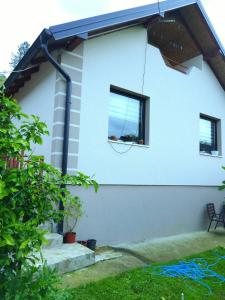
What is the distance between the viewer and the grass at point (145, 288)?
3803mm

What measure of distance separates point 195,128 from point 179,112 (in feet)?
2.90

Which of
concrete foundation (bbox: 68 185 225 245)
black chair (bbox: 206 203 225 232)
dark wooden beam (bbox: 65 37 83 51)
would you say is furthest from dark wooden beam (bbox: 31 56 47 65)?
black chair (bbox: 206 203 225 232)

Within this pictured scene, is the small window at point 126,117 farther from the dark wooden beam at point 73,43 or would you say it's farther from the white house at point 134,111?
the dark wooden beam at point 73,43

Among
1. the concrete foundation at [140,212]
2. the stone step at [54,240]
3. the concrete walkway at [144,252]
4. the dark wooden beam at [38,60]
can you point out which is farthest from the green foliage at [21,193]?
the dark wooden beam at [38,60]

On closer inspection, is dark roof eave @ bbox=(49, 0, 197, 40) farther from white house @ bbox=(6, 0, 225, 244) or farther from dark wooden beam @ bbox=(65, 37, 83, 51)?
dark wooden beam @ bbox=(65, 37, 83, 51)

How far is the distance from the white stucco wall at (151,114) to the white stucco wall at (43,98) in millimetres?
691

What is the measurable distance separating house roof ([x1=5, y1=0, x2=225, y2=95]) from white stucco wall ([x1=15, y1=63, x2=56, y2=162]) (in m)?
0.24

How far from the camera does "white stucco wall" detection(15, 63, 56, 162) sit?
6152mm

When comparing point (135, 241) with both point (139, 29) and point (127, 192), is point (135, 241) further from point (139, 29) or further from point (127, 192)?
point (139, 29)

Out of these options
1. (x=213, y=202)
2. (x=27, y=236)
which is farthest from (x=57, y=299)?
(x=213, y=202)

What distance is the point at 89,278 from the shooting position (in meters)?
4.33

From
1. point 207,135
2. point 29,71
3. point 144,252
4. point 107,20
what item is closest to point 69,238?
point 144,252

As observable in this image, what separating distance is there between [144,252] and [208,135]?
5.33 m

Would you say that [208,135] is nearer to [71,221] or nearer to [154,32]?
[154,32]
